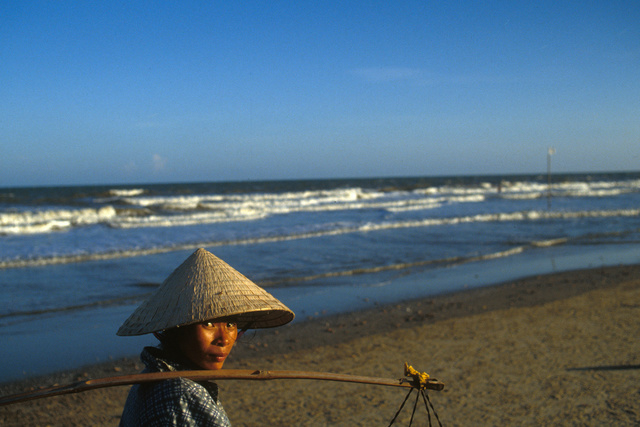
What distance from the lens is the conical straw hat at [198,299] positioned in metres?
1.64

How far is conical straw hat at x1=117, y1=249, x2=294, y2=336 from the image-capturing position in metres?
1.64

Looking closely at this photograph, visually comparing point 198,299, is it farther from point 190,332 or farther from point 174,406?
point 174,406

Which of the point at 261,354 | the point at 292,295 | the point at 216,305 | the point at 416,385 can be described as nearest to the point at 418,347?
the point at 261,354

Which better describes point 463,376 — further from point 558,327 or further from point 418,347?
point 558,327

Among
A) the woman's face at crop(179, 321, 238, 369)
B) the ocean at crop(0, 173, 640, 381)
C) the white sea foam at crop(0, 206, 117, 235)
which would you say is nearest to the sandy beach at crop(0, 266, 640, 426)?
the ocean at crop(0, 173, 640, 381)

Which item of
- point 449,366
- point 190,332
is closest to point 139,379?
point 190,332

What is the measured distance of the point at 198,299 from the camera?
1.69 m

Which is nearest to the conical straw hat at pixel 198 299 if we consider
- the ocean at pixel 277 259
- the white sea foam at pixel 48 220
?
the ocean at pixel 277 259

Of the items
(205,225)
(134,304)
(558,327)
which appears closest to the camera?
(558,327)

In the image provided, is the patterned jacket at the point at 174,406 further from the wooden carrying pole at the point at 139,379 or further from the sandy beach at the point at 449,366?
the sandy beach at the point at 449,366

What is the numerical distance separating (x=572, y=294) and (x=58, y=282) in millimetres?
9398

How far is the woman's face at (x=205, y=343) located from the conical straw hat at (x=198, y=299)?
78 mm

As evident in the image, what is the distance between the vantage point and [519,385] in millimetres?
4586

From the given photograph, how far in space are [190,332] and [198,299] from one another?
118 mm
